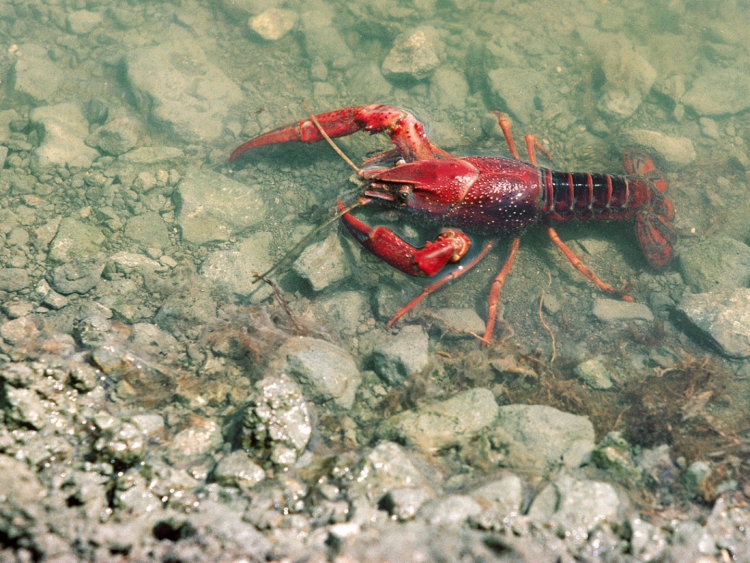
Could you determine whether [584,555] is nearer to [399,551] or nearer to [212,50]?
[399,551]

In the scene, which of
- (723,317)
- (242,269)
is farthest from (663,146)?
(242,269)

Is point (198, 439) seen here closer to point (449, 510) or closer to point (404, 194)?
point (449, 510)

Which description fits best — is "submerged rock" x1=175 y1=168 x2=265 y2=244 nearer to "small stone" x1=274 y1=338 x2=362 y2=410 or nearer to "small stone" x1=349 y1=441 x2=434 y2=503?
"small stone" x1=274 y1=338 x2=362 y2=410

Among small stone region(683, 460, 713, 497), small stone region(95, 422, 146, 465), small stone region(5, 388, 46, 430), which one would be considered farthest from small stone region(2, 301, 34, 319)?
small stone region(683, 460, 713, 497)

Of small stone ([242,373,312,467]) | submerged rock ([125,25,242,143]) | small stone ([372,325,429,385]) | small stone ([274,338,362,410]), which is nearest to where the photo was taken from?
small stone ([242,373,312,467])

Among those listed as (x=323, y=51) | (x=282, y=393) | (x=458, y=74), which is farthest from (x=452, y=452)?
(x=323, y=51)

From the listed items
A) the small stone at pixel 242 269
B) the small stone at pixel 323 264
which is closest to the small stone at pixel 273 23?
the small stone at pixel 242 269

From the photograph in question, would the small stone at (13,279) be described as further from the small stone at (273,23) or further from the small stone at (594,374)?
the small stone at (594,374)
